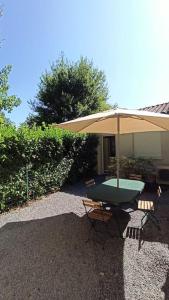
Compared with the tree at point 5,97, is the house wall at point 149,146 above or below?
below

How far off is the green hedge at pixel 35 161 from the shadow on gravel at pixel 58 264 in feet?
6.01

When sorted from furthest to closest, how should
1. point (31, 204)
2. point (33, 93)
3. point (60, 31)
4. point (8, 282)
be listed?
point (33, 93)
point (60, 31)
point (31, 204)
point (8, 282)

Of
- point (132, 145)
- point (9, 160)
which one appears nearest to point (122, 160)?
point (132, 145)

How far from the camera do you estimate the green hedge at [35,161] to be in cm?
715

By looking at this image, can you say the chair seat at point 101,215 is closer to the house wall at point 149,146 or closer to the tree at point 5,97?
the house wall at point 149,146

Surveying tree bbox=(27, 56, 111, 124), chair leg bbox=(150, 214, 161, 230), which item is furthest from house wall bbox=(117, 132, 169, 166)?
tree bbox=(27, 56, 111, 124)

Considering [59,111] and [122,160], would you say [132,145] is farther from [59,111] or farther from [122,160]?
[59,111]

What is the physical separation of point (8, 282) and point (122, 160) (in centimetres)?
823

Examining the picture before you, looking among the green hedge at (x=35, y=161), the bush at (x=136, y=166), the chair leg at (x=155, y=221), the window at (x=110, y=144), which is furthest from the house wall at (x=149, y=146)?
the chair leg at (x=155, y=221)

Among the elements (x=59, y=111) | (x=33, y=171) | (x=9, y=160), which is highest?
(x=59, y=111)

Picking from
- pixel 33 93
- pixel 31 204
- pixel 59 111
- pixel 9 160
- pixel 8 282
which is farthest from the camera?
pixel 33 93

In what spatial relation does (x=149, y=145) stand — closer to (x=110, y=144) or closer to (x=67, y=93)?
(x=110, y=144)

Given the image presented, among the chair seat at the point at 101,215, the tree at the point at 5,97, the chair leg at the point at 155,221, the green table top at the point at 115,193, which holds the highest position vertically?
the tree at the point at 5,97

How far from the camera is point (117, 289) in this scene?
3.29m
